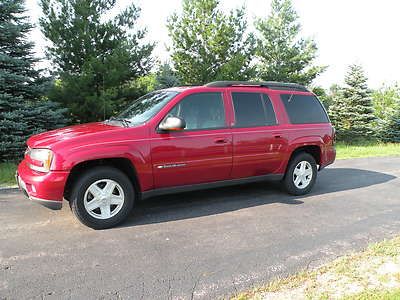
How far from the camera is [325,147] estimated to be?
623 cm

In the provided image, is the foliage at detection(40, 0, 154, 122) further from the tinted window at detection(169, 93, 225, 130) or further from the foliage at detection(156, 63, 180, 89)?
the tinted window at detection(169, 93, 225, 130)

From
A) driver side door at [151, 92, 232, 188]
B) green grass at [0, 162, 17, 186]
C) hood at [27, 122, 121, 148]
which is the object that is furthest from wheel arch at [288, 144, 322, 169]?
green grass at [0, 162, 17, 186]

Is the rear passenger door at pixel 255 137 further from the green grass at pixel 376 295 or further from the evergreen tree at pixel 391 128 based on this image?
the evergreen tree at pixel 391 128

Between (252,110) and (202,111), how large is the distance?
939mm

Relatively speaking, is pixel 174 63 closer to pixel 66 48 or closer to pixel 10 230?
pixel 66 48

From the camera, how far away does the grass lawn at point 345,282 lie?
2.75 meters

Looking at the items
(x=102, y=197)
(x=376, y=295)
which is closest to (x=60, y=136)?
(x=102, y=197)

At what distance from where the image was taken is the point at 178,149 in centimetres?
456

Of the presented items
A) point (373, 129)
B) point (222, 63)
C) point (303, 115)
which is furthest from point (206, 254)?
point (373, 129)

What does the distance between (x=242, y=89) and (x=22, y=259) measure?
380 cm

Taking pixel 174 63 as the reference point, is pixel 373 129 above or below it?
below

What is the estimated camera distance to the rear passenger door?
514 centimetres

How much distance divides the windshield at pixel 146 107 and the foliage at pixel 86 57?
5.82m

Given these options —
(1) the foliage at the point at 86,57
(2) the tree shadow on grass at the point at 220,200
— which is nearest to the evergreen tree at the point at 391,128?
(2) the tree shadow on grass at the point at 220,200
